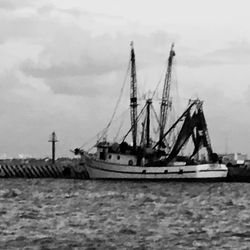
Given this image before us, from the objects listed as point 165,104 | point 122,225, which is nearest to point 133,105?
point 165,104

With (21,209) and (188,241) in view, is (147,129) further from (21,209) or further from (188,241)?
(188,241)

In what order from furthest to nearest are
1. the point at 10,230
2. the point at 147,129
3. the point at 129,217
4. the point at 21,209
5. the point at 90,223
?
the point at 147,129 → the point at 21,209 → the point at 129,217 → the point at 90,223 → the point at 10,230

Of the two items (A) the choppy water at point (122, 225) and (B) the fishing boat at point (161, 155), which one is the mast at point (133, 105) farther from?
(A) the choppy water at point (122, 225)

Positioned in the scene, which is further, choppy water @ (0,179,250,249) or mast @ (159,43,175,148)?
mast @ (159,43,175,148)

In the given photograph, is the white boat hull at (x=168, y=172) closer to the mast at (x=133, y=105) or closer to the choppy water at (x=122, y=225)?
the mast at (x=133, y=105)

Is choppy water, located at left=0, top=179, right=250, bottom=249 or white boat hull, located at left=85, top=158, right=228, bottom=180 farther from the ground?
white boat hull, located at left=85, top=158, right=228, bottom=180

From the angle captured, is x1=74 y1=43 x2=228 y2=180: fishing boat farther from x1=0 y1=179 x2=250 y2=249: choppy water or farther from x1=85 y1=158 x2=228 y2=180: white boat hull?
x1=0 y1=179 x2=250 y2=249: choppy water

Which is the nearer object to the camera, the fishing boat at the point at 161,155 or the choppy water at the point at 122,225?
the choppy water at the point at 122,225

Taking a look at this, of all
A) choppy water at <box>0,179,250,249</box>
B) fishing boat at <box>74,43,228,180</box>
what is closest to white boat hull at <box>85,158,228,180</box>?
fishing boat at <box>74,43,228,180</box>

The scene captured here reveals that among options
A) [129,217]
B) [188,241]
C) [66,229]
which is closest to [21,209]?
[129,217]

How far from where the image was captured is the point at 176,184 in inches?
Result: 6245

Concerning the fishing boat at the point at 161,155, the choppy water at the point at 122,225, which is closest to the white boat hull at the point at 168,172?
the fishing boat at the point at 161,155

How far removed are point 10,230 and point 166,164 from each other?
352 ft

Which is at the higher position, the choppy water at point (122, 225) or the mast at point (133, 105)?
the mast at point (133, 105)
